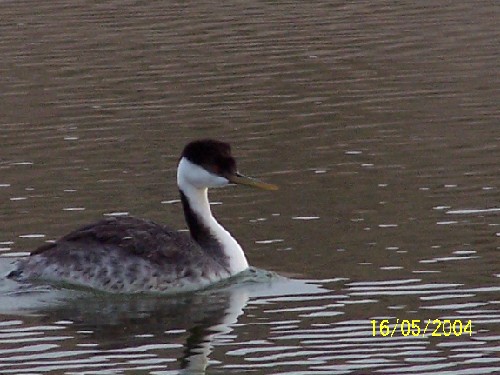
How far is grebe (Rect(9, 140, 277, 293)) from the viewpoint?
52.2 feet

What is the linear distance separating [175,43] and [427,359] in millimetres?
20983

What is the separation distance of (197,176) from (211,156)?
293mm

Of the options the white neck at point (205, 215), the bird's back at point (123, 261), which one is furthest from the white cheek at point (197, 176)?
the bird's back at point (123, 261)

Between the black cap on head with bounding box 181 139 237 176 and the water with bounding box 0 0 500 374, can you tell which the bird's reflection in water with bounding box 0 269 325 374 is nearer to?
the water with bounding box 0 0 500 374

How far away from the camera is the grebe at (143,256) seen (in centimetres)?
1591

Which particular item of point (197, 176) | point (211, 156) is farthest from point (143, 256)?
point (211, 156)

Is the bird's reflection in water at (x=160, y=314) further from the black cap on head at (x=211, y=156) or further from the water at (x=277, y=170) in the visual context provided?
the black cap on head at (x=211, y=156)

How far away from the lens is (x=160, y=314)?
15.1 m

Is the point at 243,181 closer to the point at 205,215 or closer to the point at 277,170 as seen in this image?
the point at 205,215

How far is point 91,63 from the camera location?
30.9 m
